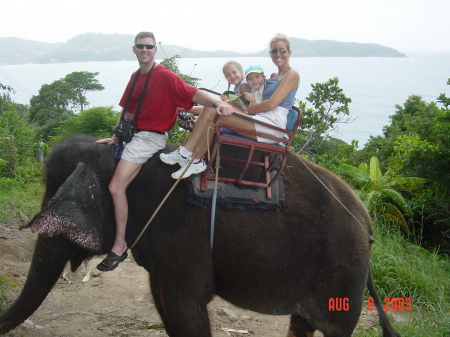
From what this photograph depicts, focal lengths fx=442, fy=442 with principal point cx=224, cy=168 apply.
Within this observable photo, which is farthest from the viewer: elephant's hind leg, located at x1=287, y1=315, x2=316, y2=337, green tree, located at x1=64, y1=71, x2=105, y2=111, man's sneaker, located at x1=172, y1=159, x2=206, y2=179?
green tree, located at x1=64, y1=71, x2=105, y2=111

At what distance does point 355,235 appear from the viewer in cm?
333

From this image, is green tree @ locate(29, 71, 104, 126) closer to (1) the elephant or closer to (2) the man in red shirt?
(1) the elephant

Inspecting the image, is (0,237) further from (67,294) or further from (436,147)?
(436,147)

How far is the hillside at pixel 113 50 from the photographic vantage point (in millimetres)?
75438

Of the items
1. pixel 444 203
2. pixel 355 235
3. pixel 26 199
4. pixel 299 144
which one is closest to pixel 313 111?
pixel 299 144

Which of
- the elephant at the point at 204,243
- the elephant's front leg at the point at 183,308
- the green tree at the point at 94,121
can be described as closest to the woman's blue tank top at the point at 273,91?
the elephant at the point at 204,243

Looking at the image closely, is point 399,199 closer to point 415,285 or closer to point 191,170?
point 415,285

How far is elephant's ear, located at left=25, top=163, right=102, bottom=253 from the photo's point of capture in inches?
122

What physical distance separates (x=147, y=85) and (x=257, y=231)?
1.31 m

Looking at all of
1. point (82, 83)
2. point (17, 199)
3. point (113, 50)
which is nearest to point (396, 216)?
point (17, 199)

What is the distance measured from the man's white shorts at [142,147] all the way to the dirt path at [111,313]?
6.85 ft

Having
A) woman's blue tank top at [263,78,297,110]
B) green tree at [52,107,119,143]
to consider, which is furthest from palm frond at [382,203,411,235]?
green tree at [52,107,119,143]

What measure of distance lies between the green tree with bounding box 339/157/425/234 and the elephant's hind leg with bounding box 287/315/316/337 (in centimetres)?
463

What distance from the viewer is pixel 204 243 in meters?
3.12
